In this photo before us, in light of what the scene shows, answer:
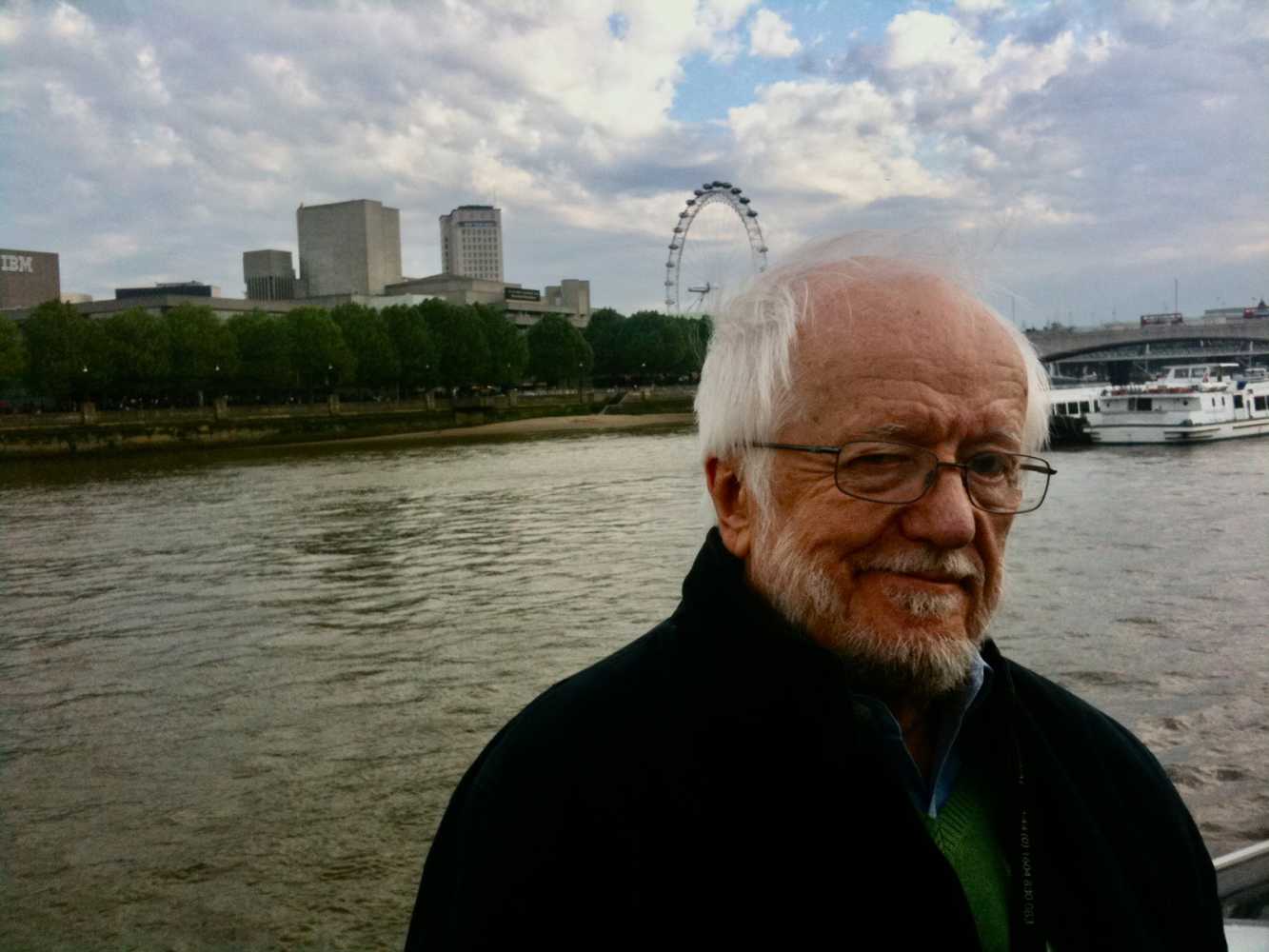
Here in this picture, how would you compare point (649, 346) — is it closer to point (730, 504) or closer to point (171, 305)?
point (171, 305)

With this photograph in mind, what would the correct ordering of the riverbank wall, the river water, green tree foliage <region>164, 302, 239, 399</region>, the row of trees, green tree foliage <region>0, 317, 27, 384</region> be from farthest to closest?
1. green tree foliage <region>164, 302, 239, 399</region>
2. the row of trees
3. green tree foliage <region>0, 317, 27, 384</region>
4. the riverbank wall
5. the river water

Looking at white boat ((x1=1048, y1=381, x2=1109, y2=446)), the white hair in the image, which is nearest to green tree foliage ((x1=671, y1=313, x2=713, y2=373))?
the white hair

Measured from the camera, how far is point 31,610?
15.4 m

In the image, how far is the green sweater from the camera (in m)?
1.64

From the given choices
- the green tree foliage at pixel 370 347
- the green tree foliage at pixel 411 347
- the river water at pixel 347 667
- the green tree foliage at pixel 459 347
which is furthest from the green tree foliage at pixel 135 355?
the river water at pixel 347 667

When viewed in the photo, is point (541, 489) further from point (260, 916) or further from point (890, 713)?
point (890, 713)

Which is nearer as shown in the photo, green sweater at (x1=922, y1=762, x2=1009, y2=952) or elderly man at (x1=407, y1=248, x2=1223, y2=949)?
elderly man at (x1=407, y1=248, x2=1223, y2=949)

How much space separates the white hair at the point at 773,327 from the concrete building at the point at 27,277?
416ft

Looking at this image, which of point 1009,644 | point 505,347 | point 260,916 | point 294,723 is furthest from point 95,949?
A: point 505,347

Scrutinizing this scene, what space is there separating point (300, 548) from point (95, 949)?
15.0m

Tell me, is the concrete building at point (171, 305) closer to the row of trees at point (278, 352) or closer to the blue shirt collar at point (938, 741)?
the row of trees at point (278, 352)

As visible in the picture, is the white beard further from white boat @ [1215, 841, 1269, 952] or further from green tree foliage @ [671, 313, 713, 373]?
white boat @ [1215, 841, 1269, 952]

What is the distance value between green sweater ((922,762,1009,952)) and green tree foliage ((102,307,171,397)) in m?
70.0

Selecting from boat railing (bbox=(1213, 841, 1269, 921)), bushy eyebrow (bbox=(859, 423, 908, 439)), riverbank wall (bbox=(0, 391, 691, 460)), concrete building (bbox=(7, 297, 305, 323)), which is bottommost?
boat railing (bbox=(1213, 841, 1269, 921))
